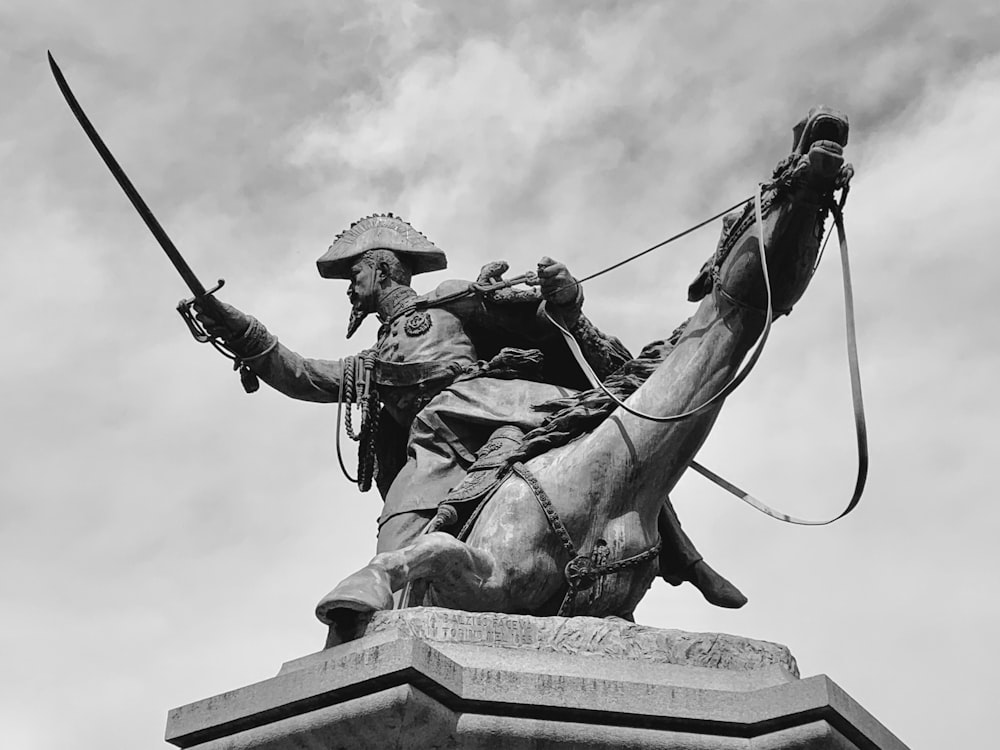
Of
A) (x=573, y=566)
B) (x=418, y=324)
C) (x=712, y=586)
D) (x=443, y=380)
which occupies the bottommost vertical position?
(x=573, y=566)

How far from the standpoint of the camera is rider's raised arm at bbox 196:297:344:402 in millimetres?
9164

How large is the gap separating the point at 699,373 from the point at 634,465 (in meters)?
0.58

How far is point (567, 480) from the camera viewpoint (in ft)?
24.9

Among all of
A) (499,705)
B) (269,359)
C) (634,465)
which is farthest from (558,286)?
(499,705)

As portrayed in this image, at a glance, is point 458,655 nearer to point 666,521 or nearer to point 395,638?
point 395,638

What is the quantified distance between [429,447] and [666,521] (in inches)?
53.1

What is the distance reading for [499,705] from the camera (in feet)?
19.6

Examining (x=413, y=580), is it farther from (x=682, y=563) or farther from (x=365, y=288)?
(x=365, y=288)

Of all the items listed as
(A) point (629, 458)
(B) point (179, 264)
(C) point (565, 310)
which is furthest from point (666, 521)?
(B) point (179, 264)

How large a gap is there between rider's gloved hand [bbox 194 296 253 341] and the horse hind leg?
253cm

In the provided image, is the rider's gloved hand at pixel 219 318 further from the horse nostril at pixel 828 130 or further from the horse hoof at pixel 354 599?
the horse nostril at pixel 828 130

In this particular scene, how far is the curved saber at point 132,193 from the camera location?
868 centimetres

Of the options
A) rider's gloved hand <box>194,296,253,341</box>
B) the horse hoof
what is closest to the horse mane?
the horse hoof

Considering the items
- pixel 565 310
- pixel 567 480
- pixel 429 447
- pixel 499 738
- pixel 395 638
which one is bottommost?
pixel 499 738
